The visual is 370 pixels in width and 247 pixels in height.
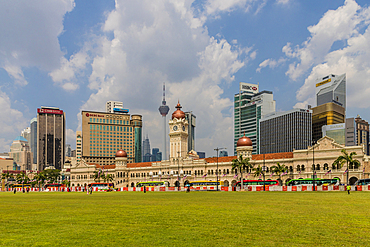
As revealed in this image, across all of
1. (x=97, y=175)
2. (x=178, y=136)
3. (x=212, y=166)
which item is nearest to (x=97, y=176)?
(x=97, y=175)

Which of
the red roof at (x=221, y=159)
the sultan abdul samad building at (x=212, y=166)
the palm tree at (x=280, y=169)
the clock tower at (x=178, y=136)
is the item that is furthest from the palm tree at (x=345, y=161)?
the clock tower at (x=178, y=136)

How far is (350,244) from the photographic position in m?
12.1

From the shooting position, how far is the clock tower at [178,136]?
452 ft

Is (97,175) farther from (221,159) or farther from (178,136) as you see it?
(221,159)

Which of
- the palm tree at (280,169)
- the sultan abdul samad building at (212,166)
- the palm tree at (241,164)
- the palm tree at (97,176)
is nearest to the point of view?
the sultan abdul samad building at (212,166)

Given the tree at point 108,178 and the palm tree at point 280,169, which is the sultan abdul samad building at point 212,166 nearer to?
the tree at point 108,178

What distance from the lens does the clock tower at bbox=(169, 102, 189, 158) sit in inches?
5418

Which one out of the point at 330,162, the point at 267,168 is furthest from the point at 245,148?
the point at 330,162

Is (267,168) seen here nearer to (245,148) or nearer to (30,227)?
(245,148)

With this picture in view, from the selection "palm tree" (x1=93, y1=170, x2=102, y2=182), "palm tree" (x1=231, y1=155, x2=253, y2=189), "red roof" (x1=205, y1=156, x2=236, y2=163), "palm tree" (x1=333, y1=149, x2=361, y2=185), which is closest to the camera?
"palm tree" (x1=333, y1=149, x2=361, y2=185)

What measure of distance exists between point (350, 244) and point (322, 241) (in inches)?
36.2

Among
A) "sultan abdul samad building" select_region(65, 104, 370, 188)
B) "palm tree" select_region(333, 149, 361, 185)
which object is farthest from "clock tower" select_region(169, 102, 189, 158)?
"palm tree" select_region(333, 149, 361, 185)

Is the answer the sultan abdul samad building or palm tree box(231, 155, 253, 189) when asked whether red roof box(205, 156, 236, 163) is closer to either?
the sultan abdul samad building

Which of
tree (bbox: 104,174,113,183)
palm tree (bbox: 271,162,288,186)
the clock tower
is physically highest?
the clock tower
